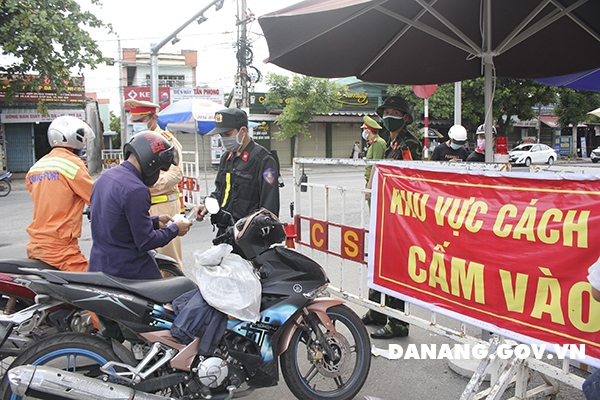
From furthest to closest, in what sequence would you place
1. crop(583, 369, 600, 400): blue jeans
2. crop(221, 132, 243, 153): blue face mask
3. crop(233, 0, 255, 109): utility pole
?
crop(233, 0, 255, 109): utility pole < crop(221, 132, 243, 153): blue face mask < crop(583, 369, 600, 400): blue jeans

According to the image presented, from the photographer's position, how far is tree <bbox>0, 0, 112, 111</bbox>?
1070 centimetres

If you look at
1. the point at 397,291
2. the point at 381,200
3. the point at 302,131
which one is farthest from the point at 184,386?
the point at 302,131

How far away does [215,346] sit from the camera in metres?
2.68

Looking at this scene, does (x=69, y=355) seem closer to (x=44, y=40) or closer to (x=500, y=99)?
(x=44, y=40)

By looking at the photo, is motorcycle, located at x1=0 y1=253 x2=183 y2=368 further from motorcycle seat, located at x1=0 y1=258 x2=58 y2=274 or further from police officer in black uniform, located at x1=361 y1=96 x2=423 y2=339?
police officer in black uniform, located at x1=361 y1=96 x2=423 y2=339

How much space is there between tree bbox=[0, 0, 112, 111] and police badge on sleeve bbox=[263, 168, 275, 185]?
9679mm

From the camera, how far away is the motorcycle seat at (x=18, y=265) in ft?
9.91

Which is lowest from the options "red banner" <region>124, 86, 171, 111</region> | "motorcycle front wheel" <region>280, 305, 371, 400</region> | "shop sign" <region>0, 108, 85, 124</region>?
"motorcycle front wheel" <region>280, 305, 371, 400</region>

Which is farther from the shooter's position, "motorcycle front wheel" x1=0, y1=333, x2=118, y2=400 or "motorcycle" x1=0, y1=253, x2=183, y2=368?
"motorcycle" x1=0, y1=253, x2=183, y2=368

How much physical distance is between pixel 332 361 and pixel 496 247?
1.22m

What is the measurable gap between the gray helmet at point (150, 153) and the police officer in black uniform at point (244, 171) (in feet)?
2.98

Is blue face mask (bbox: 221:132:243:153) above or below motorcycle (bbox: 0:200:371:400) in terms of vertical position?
above

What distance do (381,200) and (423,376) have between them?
1.32 m

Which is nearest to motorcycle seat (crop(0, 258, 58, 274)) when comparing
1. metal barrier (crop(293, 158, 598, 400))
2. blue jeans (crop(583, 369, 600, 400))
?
metal barrier (crop(293, 158, 598, 400))
